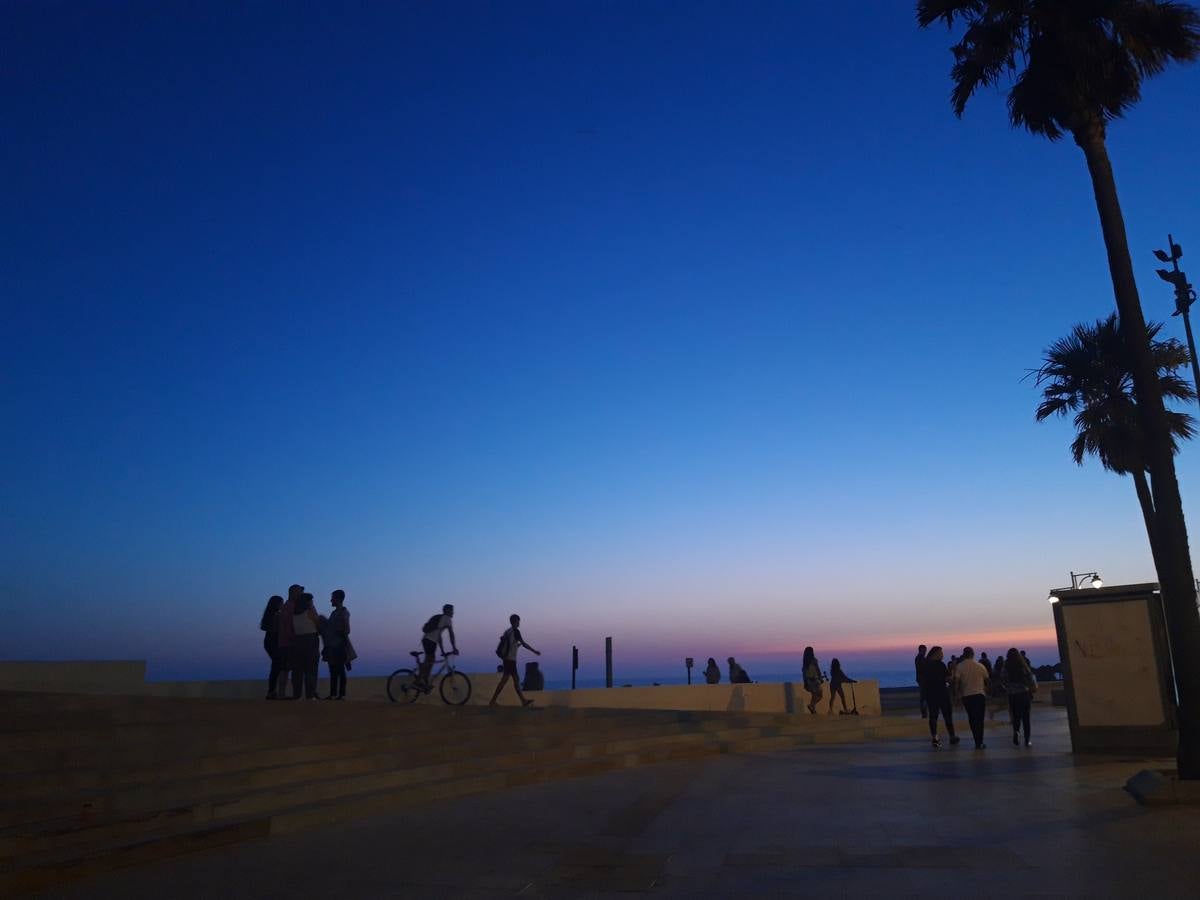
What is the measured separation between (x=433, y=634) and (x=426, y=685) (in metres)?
0.88

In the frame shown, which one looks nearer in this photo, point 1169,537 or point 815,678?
point 1169,537

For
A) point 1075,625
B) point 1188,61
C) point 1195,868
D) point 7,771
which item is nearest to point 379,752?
point 7,771

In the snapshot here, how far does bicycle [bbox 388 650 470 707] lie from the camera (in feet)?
54.9

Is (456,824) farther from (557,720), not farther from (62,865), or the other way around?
(557,720)

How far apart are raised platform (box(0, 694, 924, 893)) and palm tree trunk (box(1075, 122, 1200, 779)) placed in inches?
289

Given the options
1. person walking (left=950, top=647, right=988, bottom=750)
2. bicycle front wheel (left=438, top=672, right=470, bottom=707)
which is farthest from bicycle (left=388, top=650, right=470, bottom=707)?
person walking (left=950, top=647, right=988, bottom=750)

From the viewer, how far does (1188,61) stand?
11.2 meters

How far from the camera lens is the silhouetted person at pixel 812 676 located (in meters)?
22.6

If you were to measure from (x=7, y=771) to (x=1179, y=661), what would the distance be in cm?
1119

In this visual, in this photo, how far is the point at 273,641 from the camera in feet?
48.0

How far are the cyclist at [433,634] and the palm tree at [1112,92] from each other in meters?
11.0

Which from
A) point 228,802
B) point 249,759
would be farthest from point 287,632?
point 228,802

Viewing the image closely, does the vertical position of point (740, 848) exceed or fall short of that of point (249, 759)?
it falls short

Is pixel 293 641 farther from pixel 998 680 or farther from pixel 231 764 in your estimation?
pixel 998 680
